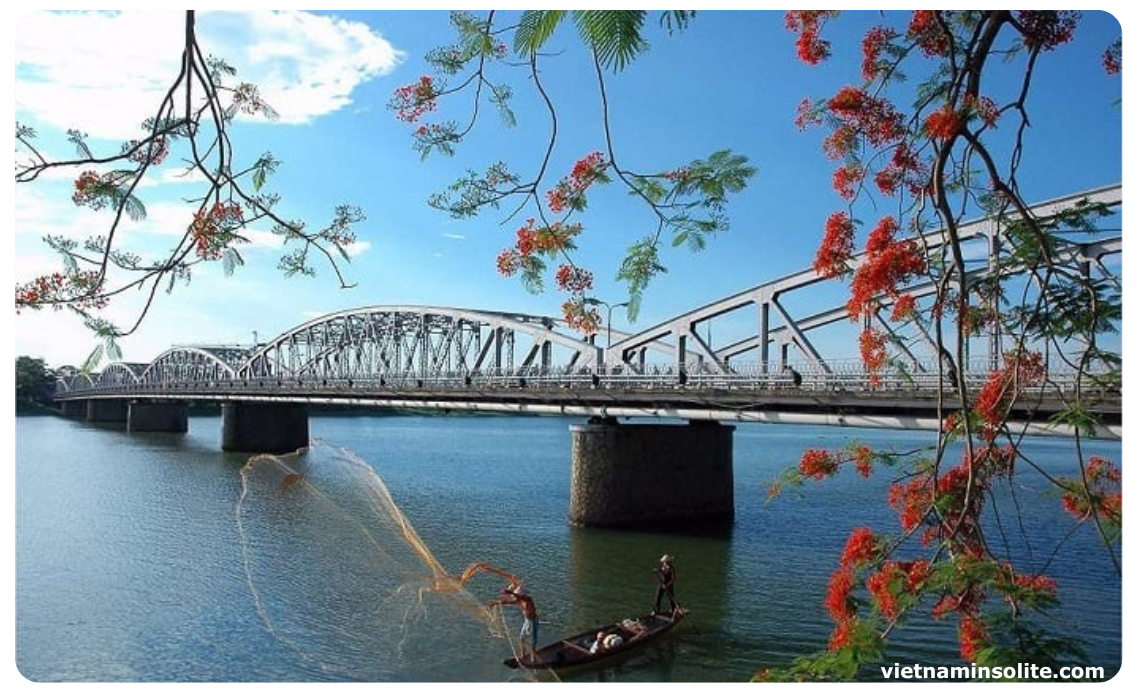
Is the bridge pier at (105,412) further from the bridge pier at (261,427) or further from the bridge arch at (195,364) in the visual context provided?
the bridge pier at (261,427)

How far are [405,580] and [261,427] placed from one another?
41.5 meters

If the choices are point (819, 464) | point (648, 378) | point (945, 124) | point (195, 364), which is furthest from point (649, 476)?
point (195, 364)

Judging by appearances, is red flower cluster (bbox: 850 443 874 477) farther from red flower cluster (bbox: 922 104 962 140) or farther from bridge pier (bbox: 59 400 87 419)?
bridge pier (bbox: 59 400 87 419)

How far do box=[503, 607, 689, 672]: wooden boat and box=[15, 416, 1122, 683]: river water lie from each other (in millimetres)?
219

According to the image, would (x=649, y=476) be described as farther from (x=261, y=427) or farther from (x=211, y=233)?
(x=261, y=427)

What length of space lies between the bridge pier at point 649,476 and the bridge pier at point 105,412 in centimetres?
7221

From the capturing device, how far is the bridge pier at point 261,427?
173ft

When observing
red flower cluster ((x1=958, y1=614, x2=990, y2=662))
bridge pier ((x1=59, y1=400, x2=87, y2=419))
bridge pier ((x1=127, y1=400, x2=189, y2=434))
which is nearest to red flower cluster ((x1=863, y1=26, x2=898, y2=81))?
red flower cluster ((x1=958, y1=614, x2=990, y2=662))

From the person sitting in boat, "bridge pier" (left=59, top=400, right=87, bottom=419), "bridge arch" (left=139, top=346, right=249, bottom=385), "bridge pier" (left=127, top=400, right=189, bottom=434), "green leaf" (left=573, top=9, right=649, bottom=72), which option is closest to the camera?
"green leaf" (left=573, top=9, right=649, bottom=72)

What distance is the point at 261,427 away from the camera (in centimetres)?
5369

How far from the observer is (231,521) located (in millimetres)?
25109

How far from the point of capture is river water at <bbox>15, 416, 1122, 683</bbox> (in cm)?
1269

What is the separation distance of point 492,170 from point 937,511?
2.75m

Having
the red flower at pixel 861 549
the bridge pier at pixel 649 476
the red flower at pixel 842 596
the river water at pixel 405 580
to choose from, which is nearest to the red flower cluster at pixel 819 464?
the red flower at pixel 861 549
